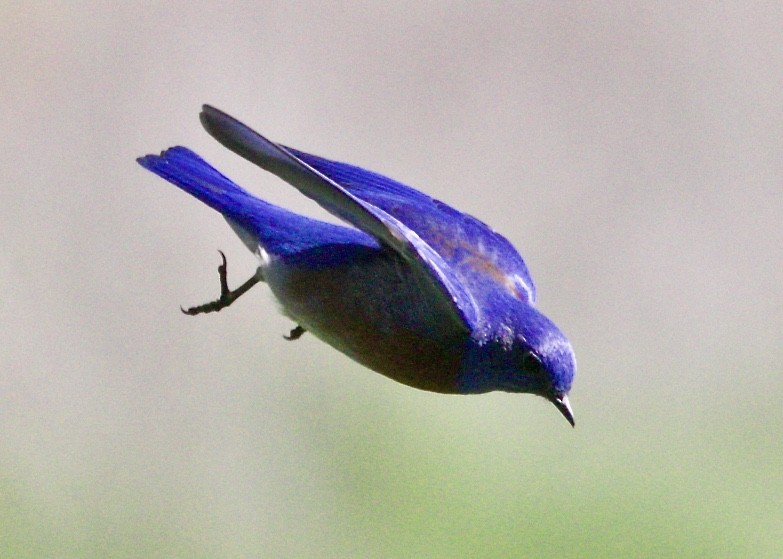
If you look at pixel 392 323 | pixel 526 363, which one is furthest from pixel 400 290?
pixel 526 363

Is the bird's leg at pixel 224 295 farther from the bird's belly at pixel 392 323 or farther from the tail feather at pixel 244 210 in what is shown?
the bird's belly at pixel 392 323

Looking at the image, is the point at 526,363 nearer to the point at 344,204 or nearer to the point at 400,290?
the point at 400,290

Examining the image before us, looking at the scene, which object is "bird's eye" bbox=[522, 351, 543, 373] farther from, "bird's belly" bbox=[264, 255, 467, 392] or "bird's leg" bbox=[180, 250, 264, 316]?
"bird's leg" bbox=[180, 250, 264, 316]

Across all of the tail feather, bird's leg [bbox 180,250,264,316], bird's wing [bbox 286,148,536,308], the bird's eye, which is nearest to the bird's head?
the bird's eye

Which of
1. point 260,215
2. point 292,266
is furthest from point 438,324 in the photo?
point 260,215

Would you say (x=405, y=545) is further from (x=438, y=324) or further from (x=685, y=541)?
(x=438, y=324)

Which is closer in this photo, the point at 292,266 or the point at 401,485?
the point at 292,266

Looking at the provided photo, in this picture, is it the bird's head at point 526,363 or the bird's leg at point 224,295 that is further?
the bird's leg at point 224,295

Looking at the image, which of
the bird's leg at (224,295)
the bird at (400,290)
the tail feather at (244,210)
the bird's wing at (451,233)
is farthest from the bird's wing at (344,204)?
the bird's leg at (224,295)
